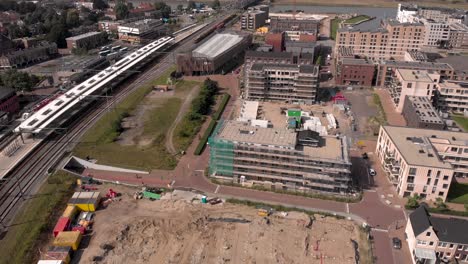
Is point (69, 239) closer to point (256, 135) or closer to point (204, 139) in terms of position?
point (256, 135)

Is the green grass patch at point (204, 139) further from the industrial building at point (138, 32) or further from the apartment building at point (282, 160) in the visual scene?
the industrial building at point (138, 32)

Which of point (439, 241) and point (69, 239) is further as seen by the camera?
point (69, 239)

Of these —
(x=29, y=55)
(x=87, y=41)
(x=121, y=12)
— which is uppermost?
(x=121, y=12)

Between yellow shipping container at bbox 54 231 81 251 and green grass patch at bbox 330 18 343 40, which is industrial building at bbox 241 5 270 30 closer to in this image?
green grass patch at bbox 330 18 343 40

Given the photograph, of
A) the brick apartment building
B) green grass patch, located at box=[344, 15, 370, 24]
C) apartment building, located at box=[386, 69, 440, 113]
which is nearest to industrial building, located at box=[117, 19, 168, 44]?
the brick apartment building

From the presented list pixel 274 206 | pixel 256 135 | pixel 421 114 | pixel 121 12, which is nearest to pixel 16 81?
pixel 256 135

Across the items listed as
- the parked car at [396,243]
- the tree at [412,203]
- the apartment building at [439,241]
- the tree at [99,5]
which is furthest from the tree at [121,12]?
the apartment building at [439,241]

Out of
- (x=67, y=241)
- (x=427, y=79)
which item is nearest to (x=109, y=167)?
(x=67, y=241)
